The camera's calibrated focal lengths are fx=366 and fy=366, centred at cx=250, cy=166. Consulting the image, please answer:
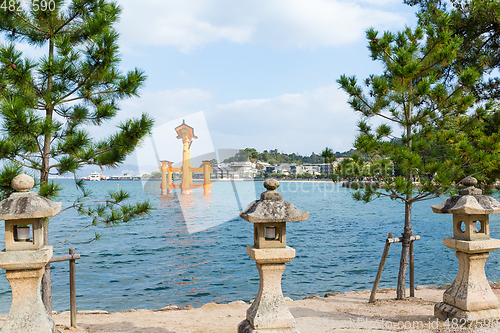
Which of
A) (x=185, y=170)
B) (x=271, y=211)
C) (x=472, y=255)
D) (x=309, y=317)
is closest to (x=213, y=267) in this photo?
(x=309, y=317)

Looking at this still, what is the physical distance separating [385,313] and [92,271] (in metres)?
11.4

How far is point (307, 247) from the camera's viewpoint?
18734mm

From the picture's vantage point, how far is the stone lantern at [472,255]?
15.1ft

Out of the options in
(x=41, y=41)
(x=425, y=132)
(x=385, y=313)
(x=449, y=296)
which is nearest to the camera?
(x=449, y=296)

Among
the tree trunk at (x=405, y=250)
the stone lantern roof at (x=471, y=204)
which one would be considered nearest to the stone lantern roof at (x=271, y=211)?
the stone lantern roof at (x=471, y=204)

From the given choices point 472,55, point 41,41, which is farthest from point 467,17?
point 41,41

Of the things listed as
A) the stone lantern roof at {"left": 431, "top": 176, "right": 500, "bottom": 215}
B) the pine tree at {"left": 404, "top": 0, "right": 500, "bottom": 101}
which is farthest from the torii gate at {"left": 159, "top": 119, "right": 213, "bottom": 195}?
the stone lantern roof at {"left": 431, "top": 176, "right": 500, "bottom": 215}

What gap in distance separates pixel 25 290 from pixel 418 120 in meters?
6.65

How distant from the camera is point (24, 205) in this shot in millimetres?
3510

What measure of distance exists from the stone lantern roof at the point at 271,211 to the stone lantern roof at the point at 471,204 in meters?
2.23

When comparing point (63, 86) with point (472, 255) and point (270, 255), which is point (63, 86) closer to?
point (270, 255)

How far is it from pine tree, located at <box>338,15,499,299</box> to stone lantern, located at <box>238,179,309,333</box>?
125 inches

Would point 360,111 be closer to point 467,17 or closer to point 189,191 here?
point 467,17

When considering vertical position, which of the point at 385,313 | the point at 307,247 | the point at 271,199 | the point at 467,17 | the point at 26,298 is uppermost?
the point at 467,17
